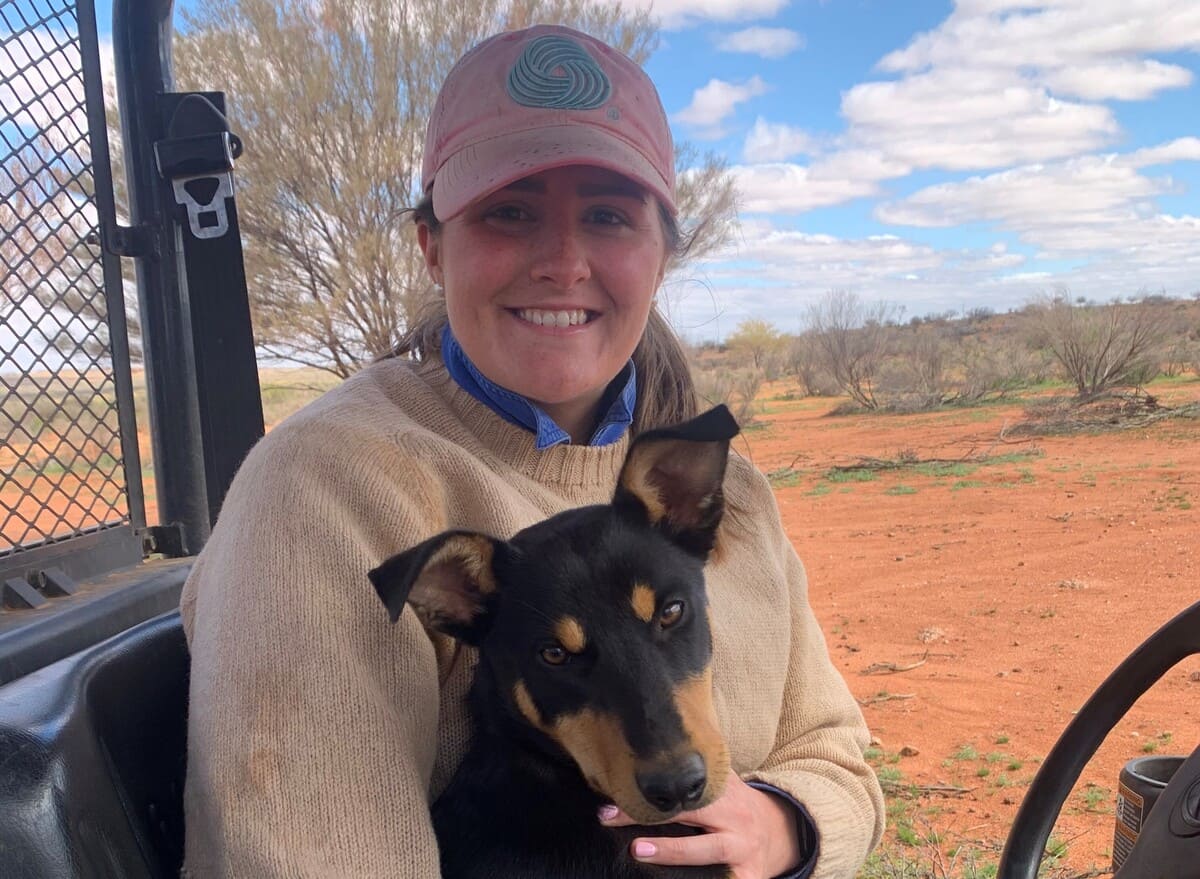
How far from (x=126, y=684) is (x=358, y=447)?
1.62 ft

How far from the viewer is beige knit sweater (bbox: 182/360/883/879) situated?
1.31 meters

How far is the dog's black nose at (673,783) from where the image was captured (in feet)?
4.57

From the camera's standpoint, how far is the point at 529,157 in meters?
1.71

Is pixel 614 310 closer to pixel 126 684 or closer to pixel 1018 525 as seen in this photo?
pixel 126 684

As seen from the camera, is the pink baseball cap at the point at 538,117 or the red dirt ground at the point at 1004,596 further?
the red dirt ground at the point at 1004,596

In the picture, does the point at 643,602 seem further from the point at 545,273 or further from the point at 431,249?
the point at 431,249

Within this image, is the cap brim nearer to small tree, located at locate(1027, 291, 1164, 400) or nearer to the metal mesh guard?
the metal mesh guard

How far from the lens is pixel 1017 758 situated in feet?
18.5

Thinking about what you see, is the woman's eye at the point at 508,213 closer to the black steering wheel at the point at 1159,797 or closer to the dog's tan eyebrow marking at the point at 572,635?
the dog's tan eyebrow marking at the point at 572,635

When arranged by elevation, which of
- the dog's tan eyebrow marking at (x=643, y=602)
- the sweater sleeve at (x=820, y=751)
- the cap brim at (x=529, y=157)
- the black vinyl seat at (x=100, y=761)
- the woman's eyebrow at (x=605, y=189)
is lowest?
the sweater sleeve at (x=820, y=751)

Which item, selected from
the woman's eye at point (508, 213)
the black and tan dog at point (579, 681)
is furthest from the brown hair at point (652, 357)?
the black and tan dog at point (579, 681)

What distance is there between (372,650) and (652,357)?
3.30 feet

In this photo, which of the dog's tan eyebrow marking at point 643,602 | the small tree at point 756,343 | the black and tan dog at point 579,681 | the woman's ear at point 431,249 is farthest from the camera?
the small tree at point 756,343

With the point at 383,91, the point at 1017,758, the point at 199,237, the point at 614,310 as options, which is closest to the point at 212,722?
the point at 614,310
